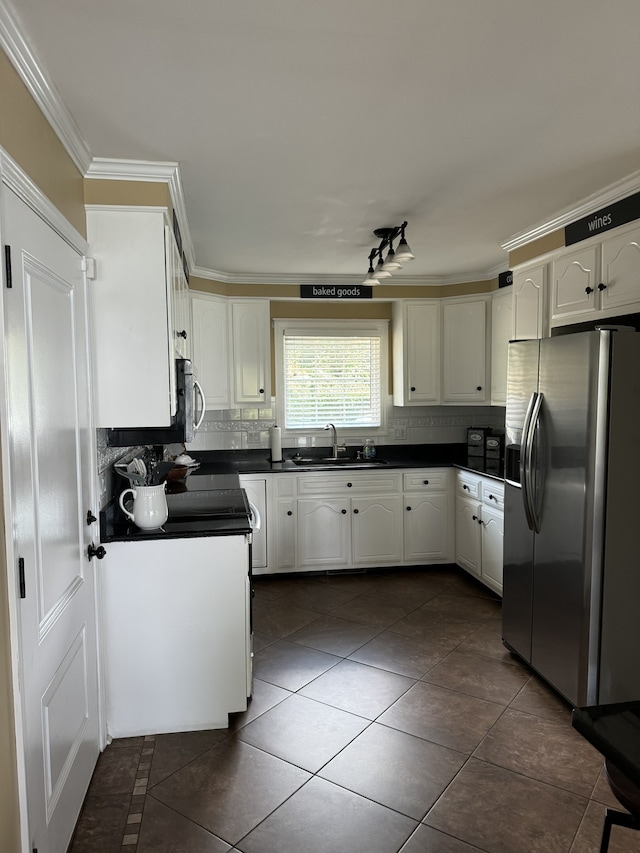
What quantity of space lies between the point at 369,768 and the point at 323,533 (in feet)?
7.96

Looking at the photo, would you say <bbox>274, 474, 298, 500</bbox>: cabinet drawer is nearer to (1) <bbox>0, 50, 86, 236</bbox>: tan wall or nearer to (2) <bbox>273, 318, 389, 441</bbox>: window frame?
(2) <bbox>273, 318, 389, 441</bbox>: window frame

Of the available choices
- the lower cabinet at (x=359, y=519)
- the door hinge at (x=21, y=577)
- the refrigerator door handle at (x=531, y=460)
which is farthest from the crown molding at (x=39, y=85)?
the lower cabinet at (x=359, y=519)

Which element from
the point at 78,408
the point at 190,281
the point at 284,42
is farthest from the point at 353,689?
the point at 190,281

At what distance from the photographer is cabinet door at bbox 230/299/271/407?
4723 mm

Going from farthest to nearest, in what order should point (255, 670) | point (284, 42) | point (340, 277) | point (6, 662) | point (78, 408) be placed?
point (340, 277), point (255, 670), point (78, 408), point (284, 42), point (6, 662)

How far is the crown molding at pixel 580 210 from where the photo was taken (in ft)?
8.57

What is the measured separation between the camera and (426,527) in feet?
15.8

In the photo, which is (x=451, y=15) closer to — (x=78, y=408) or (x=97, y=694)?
(x=78, y=408)

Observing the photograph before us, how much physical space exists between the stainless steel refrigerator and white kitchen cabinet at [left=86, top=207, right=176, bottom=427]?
184 centimetres

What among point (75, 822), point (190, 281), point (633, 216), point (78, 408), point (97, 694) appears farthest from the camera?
point (190, 281)

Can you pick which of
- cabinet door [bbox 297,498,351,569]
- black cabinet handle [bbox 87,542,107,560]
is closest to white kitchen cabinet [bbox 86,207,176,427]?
black cabinet handle [bbox 87,542,107,560]

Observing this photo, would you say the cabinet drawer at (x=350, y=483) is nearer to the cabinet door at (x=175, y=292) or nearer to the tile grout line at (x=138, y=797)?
the cabinet door at (x=175, y=292)

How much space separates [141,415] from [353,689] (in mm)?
1769

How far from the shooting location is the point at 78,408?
→ 7.07 ft
